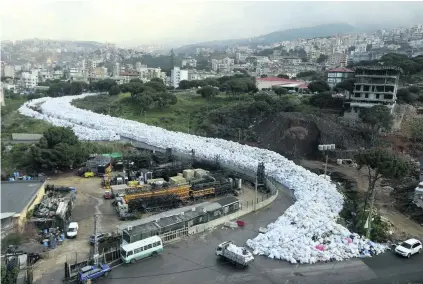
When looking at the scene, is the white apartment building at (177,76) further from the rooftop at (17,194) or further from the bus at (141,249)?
the bus at (141,249)

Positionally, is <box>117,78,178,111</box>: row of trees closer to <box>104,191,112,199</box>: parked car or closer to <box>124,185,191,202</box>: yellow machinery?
<box>104,191,112,199</box>: parked car

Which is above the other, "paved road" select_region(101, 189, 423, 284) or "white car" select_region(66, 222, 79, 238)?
"white car" select_region(66, 222, 79, 238)

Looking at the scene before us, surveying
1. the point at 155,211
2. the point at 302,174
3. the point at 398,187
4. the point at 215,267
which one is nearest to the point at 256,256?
the point at 215,267

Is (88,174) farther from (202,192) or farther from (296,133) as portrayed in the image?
(296,133)

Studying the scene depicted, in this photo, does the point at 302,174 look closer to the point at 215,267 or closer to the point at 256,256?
the point at 256,256

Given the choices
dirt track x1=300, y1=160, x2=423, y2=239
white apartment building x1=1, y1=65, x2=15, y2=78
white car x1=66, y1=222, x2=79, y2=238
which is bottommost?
dirt track x1=300, y1=160, x2=423, y2=239

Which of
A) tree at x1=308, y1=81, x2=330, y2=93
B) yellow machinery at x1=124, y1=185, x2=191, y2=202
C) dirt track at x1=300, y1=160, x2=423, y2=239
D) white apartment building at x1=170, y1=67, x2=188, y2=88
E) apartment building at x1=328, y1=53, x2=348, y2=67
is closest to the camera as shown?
dirt track at x1=300, y1=160, x2=423, y2=239

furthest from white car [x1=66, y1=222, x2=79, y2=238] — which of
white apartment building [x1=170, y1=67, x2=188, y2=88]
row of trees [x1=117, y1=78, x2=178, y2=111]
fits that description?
white apartment building [x1=170, y1=67, x2=188, y2=88]

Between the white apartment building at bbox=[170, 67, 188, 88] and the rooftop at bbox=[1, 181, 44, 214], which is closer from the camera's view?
the rooftop at bbox=[1, 181, 44, 214]
